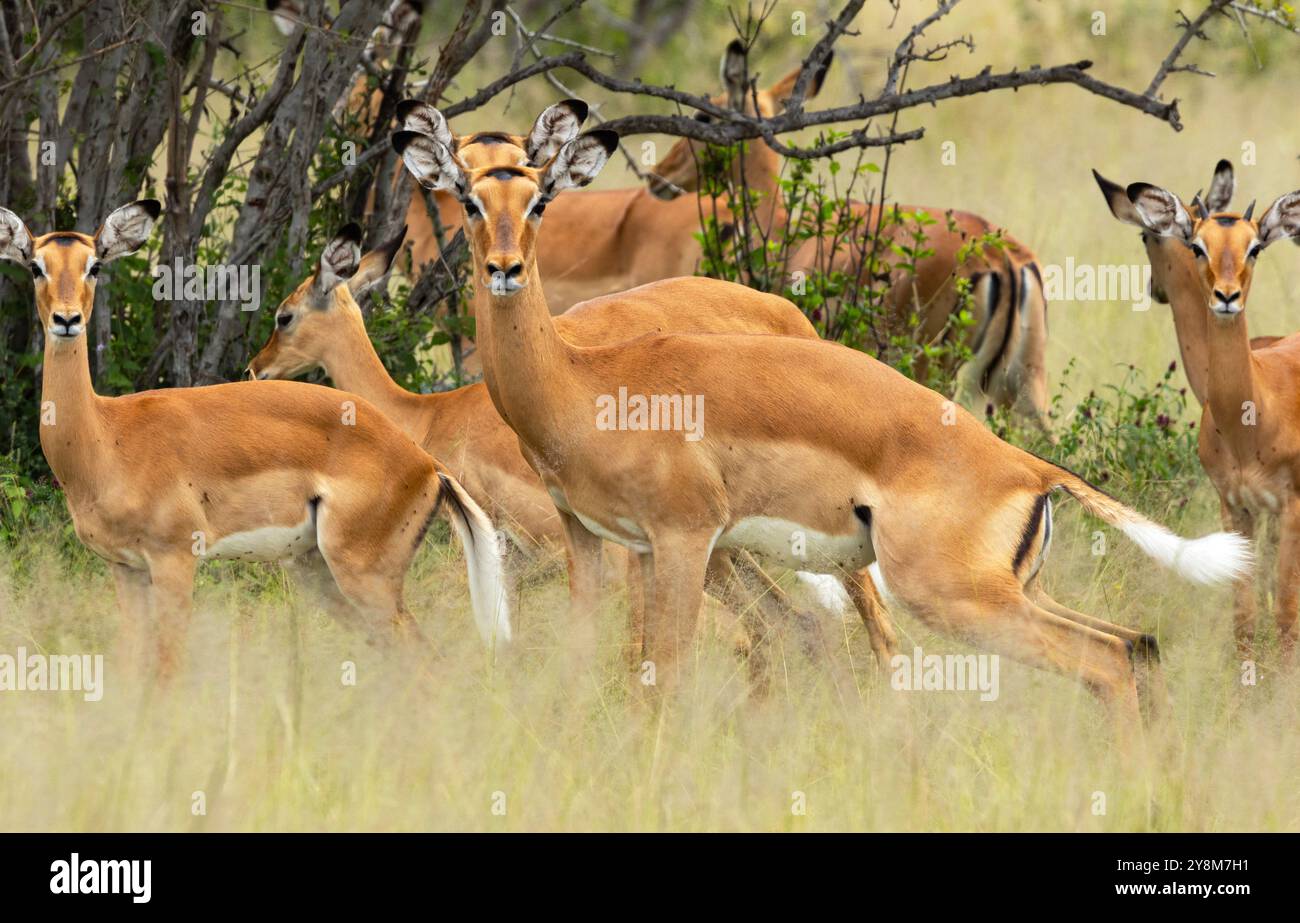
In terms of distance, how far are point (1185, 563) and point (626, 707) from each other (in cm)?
142

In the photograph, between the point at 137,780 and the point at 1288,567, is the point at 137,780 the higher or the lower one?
the lower one

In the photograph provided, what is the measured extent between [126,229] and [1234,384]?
3279mm

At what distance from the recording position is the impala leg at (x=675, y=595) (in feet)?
15.6

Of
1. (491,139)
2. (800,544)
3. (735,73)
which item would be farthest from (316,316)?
(735,73)

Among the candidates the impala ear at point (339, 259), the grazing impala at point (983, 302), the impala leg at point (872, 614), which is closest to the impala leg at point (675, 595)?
the impala leg at point (872, 614)

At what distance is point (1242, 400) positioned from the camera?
5855 mm

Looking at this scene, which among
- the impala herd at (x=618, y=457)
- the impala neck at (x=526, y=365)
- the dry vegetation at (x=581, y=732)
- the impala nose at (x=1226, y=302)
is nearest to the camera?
the dry vegetation at (x=581, y=732)

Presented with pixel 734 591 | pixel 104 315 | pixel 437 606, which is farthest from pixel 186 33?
pixel 734 591

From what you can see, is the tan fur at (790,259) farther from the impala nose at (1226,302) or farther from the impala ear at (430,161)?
the impala ear at (430,161)

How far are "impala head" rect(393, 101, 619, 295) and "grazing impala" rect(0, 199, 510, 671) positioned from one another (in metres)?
0.80

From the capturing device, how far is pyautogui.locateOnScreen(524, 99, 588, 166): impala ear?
576 centimetres

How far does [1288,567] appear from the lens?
18.9 feet

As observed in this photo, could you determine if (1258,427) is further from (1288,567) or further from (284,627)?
(284,627)

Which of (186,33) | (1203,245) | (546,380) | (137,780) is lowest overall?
(137,780)
